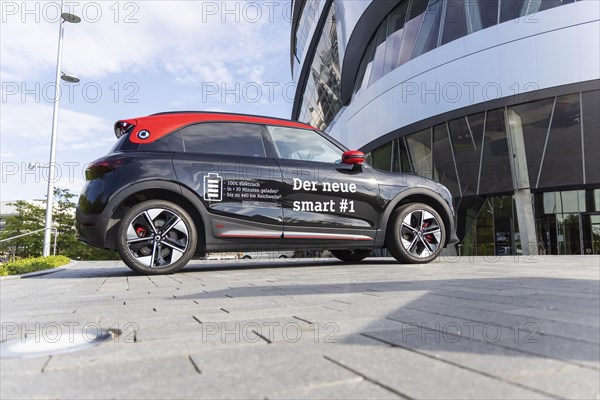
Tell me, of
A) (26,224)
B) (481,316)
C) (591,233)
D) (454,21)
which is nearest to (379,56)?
(454,21)

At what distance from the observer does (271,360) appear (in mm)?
1604

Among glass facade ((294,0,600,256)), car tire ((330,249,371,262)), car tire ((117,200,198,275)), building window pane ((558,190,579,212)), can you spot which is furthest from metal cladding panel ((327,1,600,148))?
car tire ((117,200,198,275))

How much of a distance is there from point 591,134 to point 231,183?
44.8 ft

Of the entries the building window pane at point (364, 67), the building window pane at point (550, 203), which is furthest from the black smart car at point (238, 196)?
the building window pane at point (364, 67)

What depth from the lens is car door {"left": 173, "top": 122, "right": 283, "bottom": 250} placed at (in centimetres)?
520

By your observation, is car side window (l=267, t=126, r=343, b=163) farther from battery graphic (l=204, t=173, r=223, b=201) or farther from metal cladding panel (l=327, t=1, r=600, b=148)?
metal cladding panel (l=327, t=1, r=600, b=148)

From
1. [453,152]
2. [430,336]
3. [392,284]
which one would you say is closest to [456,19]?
[453,152]

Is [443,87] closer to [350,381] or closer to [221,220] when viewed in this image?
[221,220]

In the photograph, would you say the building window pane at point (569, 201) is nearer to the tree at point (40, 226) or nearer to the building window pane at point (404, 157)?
the building window pane at point (404, 157)

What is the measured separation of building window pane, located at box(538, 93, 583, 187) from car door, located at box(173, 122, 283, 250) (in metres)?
12.9

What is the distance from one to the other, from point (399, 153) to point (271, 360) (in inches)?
740

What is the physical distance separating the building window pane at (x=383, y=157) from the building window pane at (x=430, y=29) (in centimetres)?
412

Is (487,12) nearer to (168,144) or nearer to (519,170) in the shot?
(519,170)

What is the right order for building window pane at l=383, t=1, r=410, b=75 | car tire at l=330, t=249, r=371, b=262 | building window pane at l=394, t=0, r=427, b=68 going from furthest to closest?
building window pane at l=383, t=1, r=410, b=75, building window pane at l=394, t=0, r=427, b=68, car tire at l=330, t=249, r=371, b=262
